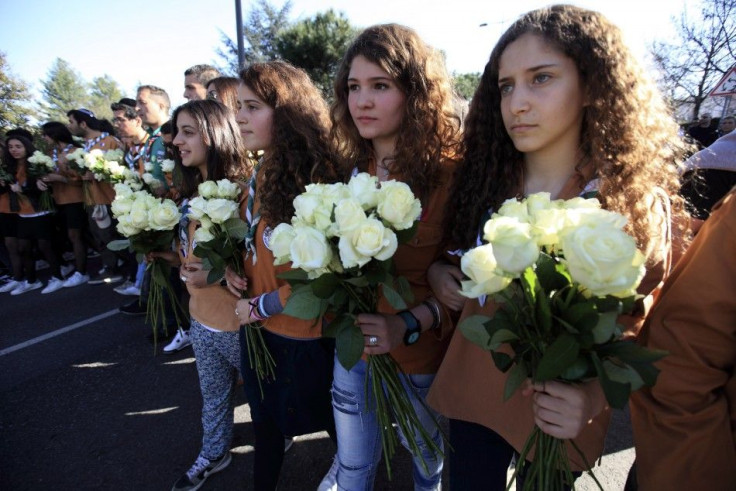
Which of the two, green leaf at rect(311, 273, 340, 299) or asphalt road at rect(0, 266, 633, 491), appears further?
asphalt road at rect(0, 266, 633, 491)

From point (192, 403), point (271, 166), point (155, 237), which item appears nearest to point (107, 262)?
point (192, 403)

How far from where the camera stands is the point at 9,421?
10.2 feet

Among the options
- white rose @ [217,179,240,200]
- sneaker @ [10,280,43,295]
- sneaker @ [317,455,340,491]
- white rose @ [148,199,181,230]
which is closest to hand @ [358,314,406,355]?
white rose @ [217,179,240,200]

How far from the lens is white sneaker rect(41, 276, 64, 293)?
6.02m

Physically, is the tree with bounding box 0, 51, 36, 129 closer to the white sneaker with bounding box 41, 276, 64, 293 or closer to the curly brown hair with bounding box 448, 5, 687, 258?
the white sneaker with bounding box 41, 276, 64, 293

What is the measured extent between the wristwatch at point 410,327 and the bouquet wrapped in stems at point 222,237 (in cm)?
71

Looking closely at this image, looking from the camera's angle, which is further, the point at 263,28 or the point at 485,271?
the point at 263,28

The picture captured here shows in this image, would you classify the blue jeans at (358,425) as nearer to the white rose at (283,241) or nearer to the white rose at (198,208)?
the white rose at (283,241)

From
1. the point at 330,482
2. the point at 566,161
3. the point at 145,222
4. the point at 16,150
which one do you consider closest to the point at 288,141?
the point at 145,222

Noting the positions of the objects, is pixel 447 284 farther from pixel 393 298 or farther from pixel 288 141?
pixel 288 141

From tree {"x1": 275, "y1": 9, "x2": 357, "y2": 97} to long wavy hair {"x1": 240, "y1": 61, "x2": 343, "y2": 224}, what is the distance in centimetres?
2009

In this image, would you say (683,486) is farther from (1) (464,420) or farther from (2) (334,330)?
(2) (334,330)

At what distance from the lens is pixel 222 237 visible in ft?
6.26

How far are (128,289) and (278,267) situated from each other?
4.94m
